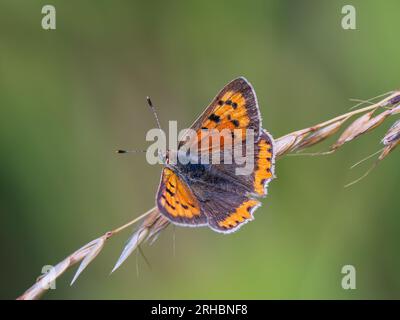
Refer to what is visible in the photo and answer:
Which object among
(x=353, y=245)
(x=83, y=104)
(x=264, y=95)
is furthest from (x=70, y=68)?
(x=353, y=245)

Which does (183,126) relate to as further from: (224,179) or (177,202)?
(177,202)

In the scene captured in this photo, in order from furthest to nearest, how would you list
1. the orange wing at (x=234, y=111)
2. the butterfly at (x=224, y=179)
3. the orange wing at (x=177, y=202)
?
the orange wing at (x=234, y=111) < the butterfly at (x=224, y=179) < the orange wing at (x=177, y=202)

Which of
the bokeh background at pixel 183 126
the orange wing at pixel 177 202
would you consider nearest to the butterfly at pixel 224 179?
the orange wing at pixel 177 202

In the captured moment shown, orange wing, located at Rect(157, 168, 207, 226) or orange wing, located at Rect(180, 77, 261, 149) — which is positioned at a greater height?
orange wing, located at Rect(180, 77, 261, 149)

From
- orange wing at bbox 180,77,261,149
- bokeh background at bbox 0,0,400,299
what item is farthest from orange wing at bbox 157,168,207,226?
bokeh background at bbox 0,0,400,299

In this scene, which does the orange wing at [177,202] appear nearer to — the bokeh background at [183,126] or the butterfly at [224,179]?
the butterfly at [224,179]

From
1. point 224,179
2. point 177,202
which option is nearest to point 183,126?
point 224,179

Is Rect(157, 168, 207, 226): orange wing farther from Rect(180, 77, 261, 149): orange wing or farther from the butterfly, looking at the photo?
Rect(180, 77, 261, 149): orange wing
